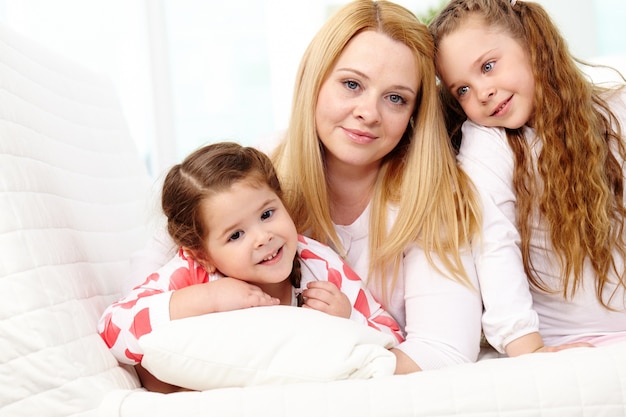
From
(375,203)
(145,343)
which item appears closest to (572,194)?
(375,203)

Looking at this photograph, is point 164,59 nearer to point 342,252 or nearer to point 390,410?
point 342,252

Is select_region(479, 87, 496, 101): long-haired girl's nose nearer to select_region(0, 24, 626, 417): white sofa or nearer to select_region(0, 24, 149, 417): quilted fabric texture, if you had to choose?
select_region(0, 24, 626, 417): white sofa

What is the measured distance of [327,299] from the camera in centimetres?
138

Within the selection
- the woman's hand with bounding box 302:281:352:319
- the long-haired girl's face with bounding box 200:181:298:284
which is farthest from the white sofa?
the woman's hand with bounding box 302:281:352:319

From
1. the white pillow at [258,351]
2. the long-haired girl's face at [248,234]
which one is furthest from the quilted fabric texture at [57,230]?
the long-haired girl's face at [248,234]

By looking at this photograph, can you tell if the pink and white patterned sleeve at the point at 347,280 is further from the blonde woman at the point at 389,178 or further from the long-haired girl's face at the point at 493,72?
the long-haired girl's face at the point at 493,72

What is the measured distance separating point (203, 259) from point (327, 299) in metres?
0.27

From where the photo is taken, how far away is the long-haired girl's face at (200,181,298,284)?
1.35m

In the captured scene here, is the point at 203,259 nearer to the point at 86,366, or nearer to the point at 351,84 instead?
the point at 86,366

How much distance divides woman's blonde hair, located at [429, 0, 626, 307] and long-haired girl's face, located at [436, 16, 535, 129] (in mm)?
21

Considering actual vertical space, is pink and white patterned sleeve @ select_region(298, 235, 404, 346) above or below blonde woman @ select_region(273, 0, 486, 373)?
below

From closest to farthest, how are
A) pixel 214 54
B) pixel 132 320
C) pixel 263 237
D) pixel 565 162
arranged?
A: pixel 132 320
pixel 263 237
pixel 565 162
pixel 214 54

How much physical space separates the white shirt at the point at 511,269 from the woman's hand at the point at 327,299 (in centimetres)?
29

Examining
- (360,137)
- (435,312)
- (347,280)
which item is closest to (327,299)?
(347,280)
